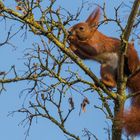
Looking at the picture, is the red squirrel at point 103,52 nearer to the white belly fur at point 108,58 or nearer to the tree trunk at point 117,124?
the white belly fur at point 108,58

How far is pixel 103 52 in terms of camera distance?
19.2 ft

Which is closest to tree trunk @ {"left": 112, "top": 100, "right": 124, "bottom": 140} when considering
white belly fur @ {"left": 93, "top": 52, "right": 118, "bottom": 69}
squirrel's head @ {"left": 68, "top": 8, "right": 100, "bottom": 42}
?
white belly fur @ {"left": 93, "top": 52, "right": 118, "bottom": 69}

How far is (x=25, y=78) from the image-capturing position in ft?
13.1

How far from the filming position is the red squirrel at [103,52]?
505 cm

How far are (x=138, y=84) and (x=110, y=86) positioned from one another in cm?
38

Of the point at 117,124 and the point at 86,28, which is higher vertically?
the point at 86,28

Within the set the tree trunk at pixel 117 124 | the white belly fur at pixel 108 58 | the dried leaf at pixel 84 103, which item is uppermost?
the white belly fur at pixel 108 58

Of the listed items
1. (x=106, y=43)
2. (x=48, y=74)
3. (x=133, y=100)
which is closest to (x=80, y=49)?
(x=106, y=43)

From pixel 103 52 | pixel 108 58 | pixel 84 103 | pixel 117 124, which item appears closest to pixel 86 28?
pixel 103 52

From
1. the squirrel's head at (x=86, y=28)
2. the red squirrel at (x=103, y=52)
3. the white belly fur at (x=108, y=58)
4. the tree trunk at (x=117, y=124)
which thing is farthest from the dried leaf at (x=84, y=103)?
the squirrel's head at (x=86, y=28)

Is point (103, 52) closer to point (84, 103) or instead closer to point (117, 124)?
point (84, 103)

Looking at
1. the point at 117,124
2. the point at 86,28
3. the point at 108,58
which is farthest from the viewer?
the point at 86,28

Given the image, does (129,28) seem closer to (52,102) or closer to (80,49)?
(52,102)

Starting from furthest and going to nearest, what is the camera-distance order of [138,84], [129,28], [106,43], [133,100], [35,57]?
[106,43], [138,84], [133,100], [35,57], [129,28]
